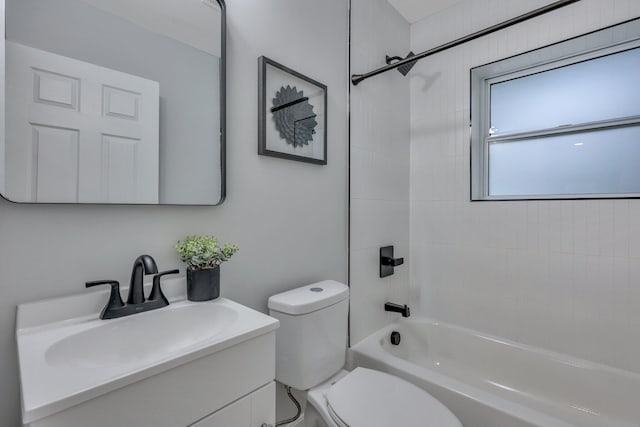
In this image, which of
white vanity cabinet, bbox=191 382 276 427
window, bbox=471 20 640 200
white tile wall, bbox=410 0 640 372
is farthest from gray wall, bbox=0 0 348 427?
window, bbox=471 20 640 200

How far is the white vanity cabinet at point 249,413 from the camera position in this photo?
699 mm

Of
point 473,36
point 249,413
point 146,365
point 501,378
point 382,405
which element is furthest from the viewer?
point 501,378

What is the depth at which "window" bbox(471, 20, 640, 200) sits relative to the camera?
158cm

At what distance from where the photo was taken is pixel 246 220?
121 centimetres

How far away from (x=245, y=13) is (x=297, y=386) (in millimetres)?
1504

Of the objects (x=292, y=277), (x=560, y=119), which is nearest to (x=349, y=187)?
(x=292, y=277)

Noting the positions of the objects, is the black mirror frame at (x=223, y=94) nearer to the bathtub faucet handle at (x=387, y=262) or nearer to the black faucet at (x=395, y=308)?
the bathtub faucet handle at (x=387, y=262)

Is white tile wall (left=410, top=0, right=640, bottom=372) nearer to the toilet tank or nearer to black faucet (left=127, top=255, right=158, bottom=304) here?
the toilet tank

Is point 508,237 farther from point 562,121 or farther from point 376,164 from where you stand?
point 376,164

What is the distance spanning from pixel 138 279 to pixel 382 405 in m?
0.94

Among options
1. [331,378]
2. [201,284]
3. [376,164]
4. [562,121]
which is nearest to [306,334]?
[331,378]

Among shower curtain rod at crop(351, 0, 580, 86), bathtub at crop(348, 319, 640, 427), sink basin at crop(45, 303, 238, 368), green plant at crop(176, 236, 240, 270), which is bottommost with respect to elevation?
bathtub at crop(348, 319, 640, 427)

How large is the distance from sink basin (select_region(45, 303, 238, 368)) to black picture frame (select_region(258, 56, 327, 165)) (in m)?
0.67

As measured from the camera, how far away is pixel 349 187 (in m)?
1.69
